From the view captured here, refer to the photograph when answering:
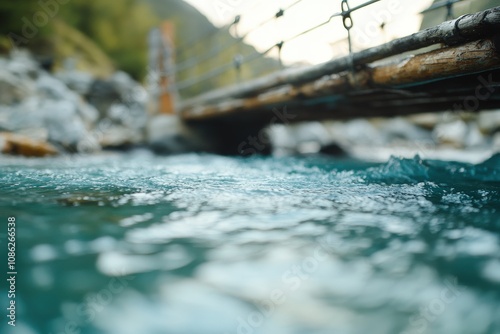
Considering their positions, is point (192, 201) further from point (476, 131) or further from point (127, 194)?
point (476, 131)

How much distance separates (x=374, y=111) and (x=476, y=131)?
8577 mm

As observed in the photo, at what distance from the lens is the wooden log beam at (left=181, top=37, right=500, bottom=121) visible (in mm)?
2025

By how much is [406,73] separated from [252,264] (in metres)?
2.20

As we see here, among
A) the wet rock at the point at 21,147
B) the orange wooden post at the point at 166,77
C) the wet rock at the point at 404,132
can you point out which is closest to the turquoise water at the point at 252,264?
the wet rock at the point at 21,147

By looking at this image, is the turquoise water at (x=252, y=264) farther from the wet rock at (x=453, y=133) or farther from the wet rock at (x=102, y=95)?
the wet rock at (x=453, y=133)

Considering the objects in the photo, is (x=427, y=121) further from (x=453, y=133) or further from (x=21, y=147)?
(x=21, y=147)

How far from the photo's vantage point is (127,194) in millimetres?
1953

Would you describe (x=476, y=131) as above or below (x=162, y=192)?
below

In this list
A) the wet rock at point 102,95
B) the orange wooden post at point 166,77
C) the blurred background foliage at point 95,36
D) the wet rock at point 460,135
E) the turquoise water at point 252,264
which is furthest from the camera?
the blurred background foliage at point 95,36

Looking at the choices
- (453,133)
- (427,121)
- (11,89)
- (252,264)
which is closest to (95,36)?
(11,89)

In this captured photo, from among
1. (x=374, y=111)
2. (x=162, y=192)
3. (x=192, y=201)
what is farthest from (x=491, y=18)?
(x=374, y=111)

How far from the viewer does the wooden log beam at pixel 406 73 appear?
2.03m

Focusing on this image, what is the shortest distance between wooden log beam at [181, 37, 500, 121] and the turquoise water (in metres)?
0.91

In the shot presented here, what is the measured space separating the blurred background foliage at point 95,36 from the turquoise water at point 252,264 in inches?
364
